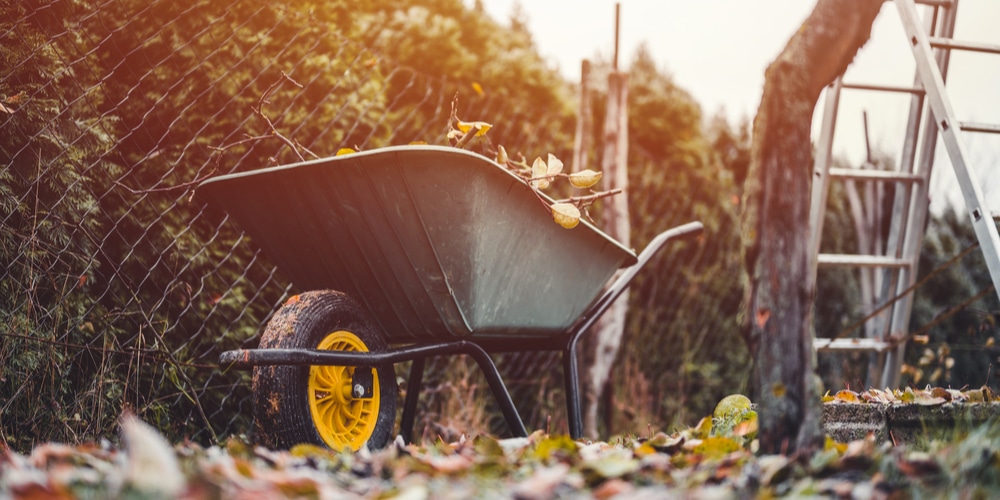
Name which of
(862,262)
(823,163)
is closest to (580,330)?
(823,163)

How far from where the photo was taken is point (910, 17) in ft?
8.30

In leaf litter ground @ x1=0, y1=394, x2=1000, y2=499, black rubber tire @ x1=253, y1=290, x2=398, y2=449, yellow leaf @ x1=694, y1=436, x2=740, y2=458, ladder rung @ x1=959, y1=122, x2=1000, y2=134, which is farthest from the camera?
ladder rung @ x1=959, y1=122, x2=1000, y2=134

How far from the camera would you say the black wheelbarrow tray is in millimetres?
1634

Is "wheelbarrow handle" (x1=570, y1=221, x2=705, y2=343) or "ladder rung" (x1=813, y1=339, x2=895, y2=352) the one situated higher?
"wheelbarrow handle" (x1=570, y1=221, x2=705, y2=343)

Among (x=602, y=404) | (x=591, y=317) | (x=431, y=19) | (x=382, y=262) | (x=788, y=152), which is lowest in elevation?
(x=602, y=404)

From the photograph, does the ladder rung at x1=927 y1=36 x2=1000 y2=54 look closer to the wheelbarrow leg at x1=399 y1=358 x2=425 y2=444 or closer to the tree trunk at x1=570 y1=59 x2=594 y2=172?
the tree trunk at x1=570 y1=59 x2=594 y2=172

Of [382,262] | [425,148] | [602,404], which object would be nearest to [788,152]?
[425,148]

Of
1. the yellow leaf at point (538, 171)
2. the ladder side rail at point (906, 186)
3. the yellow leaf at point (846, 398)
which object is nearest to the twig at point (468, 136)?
the yellow leaf at point (538, 171)

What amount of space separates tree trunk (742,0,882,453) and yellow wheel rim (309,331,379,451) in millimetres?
942

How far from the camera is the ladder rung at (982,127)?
2416 millimetres

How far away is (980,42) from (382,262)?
2.20m

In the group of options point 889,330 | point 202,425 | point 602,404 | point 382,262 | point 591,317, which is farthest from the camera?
point 602,404

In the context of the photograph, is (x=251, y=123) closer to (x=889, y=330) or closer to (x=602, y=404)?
(x=602, y=404)

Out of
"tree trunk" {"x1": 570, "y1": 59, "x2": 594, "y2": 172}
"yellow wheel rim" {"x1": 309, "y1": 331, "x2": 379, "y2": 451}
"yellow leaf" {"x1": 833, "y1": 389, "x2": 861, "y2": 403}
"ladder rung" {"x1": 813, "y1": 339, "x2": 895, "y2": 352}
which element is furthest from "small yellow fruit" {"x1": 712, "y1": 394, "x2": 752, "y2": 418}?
"tree trunk" {"x1": 570, "y1": 59, "x2": 594, "y2": 172}
